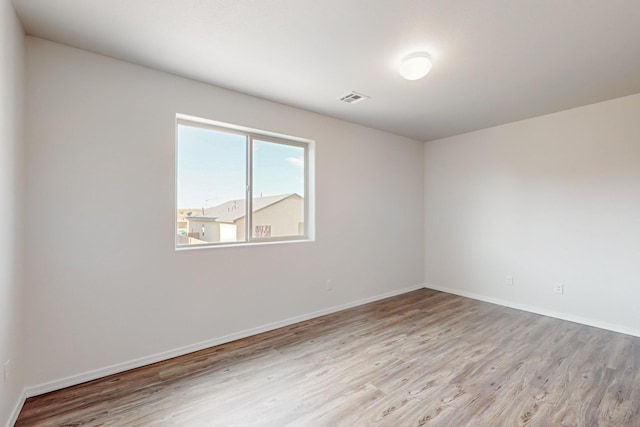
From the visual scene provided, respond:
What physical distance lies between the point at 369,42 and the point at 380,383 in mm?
2549

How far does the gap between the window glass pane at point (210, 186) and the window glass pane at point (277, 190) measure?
16 cm

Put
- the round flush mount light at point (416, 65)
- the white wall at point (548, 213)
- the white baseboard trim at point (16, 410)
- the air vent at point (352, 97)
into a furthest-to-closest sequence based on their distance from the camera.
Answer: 1. the white wall at point (548, 213)
2. the air vent at point (352, 97)
3. the round flush mount light at point (416, 65)
4. the white baseboard trim at point (16, 410)

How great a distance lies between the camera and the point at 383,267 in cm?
442

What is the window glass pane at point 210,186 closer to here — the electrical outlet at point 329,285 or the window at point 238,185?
the window at point 238,185

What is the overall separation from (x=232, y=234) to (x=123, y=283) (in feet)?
3.49

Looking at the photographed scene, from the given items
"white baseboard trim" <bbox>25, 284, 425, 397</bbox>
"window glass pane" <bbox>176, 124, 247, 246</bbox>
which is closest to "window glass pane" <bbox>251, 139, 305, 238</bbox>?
"window glass pane" <bbox>176, 124, 247, 246</bbox>

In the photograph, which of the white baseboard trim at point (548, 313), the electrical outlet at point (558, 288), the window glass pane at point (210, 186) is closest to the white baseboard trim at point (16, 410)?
the window glass pane at point (210, 186)

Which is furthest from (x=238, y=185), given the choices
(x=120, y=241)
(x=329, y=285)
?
(x=329, y=285)

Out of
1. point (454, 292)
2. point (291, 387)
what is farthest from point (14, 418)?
point (454, 292)

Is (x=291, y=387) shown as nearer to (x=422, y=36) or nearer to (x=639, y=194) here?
(x=422, y=36)

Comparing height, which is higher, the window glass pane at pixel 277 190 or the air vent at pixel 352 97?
the air vent at pixel 352 97

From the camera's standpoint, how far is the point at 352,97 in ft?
10.3

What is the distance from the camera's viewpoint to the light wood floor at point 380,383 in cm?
183

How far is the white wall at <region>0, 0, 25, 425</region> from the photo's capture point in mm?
1606
